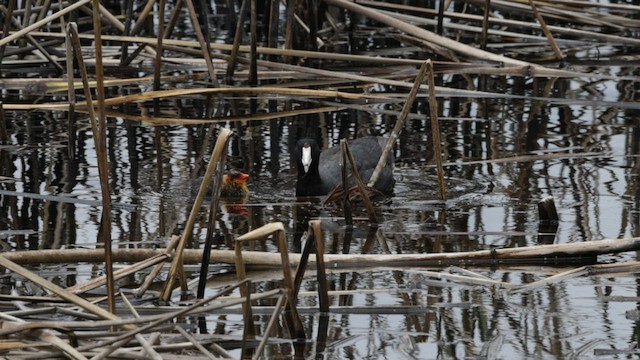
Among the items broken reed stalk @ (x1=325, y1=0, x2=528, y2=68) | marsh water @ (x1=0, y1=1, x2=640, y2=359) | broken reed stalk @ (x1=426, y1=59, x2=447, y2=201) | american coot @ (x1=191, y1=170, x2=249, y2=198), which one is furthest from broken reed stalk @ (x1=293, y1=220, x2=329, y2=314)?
broken reed stalk @ (x1=325, y1=0, x2=528, y2=68)

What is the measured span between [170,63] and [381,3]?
1773 mm

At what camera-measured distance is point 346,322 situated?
3971 mm

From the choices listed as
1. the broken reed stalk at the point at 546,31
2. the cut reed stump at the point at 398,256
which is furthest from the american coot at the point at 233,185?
the broken reed stalk at the point at 546,31

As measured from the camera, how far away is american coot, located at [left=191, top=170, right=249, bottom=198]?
20.1ft

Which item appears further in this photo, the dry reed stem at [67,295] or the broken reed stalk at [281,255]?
the broken reed stalk at [281,255]

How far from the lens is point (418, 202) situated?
614 cm

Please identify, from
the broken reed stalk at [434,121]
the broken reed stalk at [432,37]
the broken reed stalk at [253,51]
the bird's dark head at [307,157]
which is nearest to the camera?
the broken reed stalk at [434,121]

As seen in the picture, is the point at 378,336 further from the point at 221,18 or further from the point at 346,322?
the point at 221,18

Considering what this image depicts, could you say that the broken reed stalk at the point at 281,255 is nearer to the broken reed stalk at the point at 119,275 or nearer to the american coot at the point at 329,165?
the broken reed stalk at the point at 119,275

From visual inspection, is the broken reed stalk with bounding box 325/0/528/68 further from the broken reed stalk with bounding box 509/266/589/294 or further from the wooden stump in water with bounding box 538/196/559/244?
the broken reed stalk with bounding box 509/266/589/294

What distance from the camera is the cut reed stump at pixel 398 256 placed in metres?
4.36

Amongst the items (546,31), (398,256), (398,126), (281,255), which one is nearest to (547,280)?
(398,256)

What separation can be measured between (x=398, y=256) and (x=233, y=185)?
1885mm

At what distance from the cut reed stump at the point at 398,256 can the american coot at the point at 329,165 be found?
175cm
